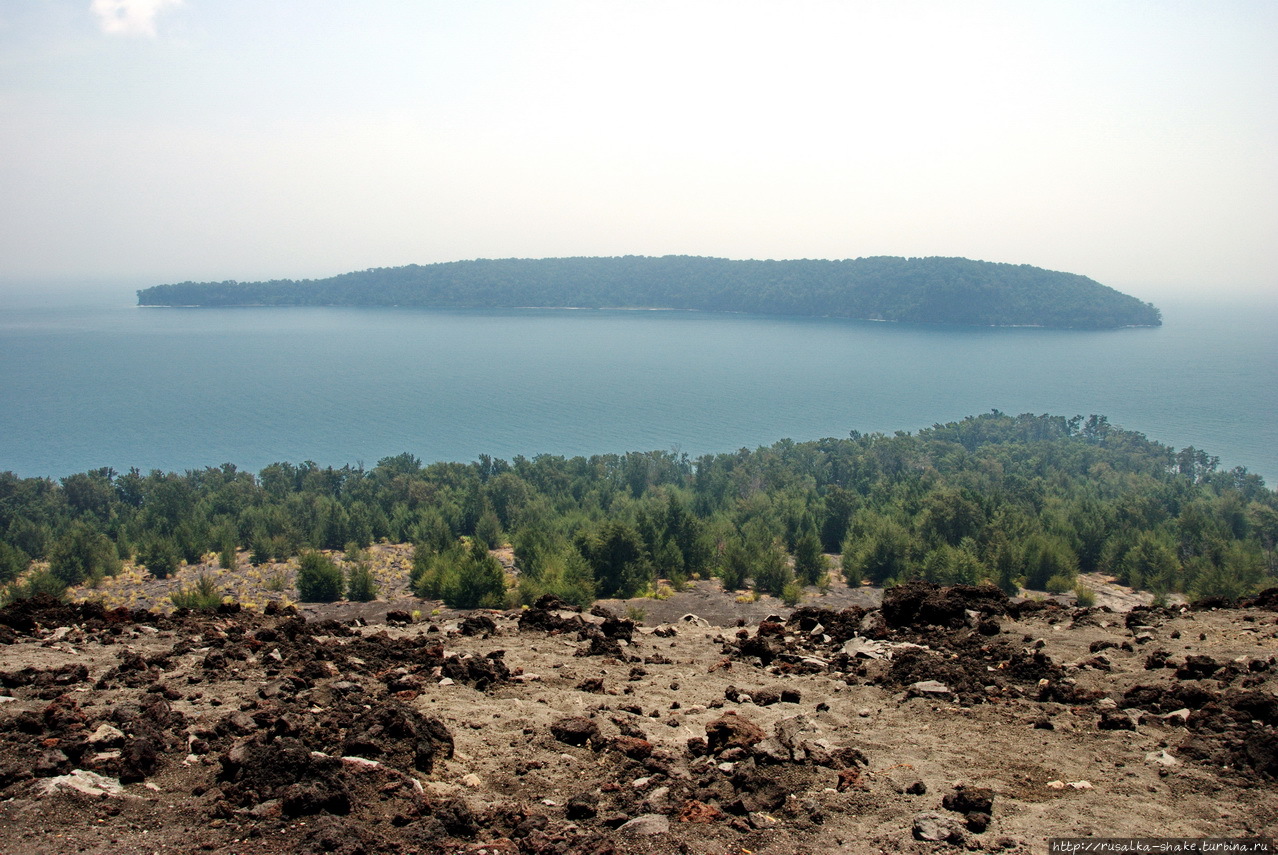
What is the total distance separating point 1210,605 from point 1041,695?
576 centimetres

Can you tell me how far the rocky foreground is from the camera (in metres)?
5.56

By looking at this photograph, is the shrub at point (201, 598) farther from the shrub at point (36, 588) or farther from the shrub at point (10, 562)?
the shrub at point (10, 562)

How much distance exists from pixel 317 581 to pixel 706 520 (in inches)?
919

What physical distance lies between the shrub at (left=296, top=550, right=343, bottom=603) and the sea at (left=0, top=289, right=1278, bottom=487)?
46.4 meters

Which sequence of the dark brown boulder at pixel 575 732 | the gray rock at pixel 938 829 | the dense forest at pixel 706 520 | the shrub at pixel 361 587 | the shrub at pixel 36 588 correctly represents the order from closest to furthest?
1. the gray rock at pixel 938 829
2. the dark brown boulder at pixel 575 732
3. the shrub at pixel 361 587
4. the shrub at pixel 36 588
5. the dense forest at pixel 706 520

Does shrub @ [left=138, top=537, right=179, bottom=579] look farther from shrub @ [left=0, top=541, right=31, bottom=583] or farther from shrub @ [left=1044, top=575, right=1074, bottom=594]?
shrub @ [left=1044, top=575, right=1074, bottom=594]

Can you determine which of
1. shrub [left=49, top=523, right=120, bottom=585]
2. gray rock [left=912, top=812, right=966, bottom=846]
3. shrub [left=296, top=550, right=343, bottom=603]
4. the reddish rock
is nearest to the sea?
shrub [left=49, top=523, right=120, bottom=585]

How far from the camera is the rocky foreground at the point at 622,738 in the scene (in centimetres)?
556

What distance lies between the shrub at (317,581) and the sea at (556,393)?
152 ft

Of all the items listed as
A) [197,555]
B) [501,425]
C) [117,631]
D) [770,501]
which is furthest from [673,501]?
[501,425]

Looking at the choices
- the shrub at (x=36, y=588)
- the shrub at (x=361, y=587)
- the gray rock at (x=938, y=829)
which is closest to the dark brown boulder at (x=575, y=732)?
the gray rock at (x=938, y=829)

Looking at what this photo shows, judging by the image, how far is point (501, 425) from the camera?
97.9 meters

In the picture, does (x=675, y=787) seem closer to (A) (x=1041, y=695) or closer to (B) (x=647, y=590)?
(A) (x=1041, y=695)

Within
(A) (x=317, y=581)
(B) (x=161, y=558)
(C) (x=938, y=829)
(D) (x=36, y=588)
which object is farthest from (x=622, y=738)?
(B) (x=161, y=558)
